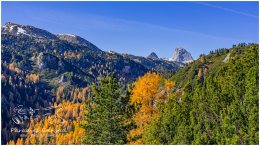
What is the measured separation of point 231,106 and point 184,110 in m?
8.33

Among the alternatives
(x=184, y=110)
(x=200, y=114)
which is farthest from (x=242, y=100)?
(x=184, y=110)

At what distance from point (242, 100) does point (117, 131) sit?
79.1ft

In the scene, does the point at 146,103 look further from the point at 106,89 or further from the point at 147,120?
the point at 106,89

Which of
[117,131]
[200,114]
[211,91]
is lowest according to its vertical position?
[117,131]

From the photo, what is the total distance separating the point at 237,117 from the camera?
27484 millimetres

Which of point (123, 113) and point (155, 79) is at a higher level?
point (155, 79)

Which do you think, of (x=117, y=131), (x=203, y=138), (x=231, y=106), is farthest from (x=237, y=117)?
(x=117, y=131)

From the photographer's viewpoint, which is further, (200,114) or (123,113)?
(123,113)

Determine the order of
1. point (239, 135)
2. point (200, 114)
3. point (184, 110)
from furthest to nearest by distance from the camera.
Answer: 1. point (184, 110)
2. point (200, 114)
3. point (239, 135)

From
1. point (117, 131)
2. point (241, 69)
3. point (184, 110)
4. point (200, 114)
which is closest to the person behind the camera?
point (241, 69)

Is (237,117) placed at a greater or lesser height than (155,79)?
lesser

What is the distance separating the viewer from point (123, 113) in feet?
170

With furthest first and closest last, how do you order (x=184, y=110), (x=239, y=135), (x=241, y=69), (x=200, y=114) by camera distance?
(x=184, y=110)
(x=200, y=114)
(x=241, y=69)
(x=239, y=135)

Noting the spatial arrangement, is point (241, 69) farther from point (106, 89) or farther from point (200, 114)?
point (106, 89)
